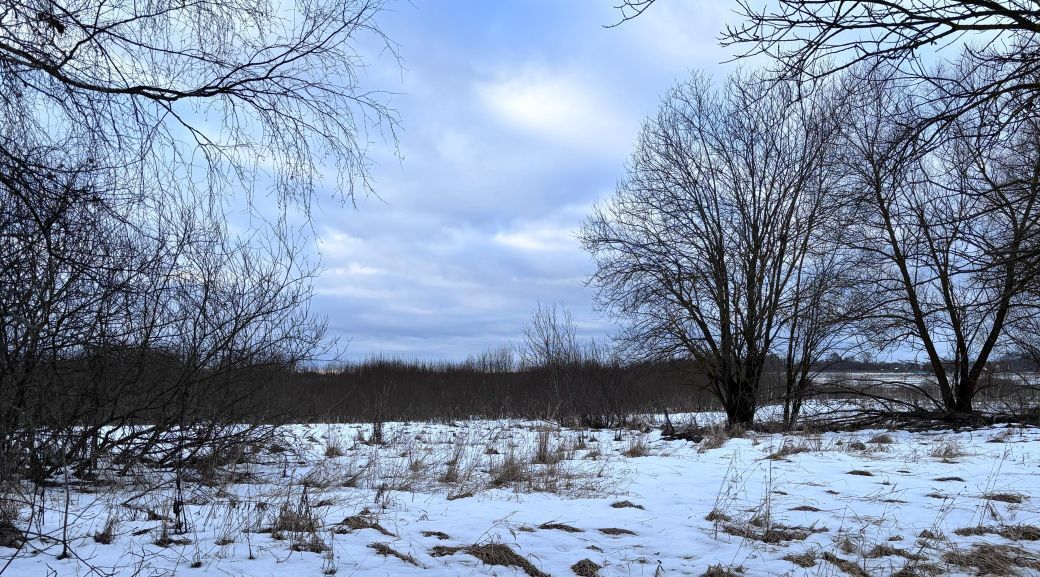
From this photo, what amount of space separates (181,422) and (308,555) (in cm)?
418

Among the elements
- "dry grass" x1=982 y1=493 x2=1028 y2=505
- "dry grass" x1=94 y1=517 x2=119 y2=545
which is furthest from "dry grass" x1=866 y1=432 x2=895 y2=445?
"dry grass" x1=94 y1=517 x2=119 y2=545

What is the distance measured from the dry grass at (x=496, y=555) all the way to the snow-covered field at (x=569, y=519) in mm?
12

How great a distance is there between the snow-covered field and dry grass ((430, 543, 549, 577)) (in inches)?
0.5

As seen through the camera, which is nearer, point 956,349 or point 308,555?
point 308,555

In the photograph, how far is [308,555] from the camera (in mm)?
3855

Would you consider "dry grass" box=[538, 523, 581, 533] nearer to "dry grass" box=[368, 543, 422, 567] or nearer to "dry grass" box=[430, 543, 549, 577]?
"dry grass" box=[430, 543, 549, 577]

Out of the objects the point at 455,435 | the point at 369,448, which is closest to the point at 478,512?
the point at 369,448

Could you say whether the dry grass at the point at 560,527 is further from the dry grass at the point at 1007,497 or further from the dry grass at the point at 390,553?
the dry grass at the point at 1007,497

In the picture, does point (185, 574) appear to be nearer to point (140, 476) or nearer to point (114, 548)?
point (114, 548)

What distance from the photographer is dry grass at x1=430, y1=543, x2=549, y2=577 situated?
3754 millimetres

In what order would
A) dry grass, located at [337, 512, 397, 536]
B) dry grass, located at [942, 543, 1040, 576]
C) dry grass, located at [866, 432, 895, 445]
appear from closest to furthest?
dry grass, located at [942, 543, 1040, 576], dry grass, located at [337, 512, 397, 536], dry grass, located at [866, 432, 895, 445]

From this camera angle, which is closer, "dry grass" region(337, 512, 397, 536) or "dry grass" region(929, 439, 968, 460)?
"dry grass" region(337, 512, 397, 536)

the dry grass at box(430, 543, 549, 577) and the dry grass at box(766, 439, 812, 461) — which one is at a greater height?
the dry grass at box(766, 439, 812, 461)

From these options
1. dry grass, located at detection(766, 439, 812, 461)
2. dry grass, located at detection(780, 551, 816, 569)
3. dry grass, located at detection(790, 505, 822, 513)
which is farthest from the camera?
dry grass, located at detection(766, 439, 812, 461)
